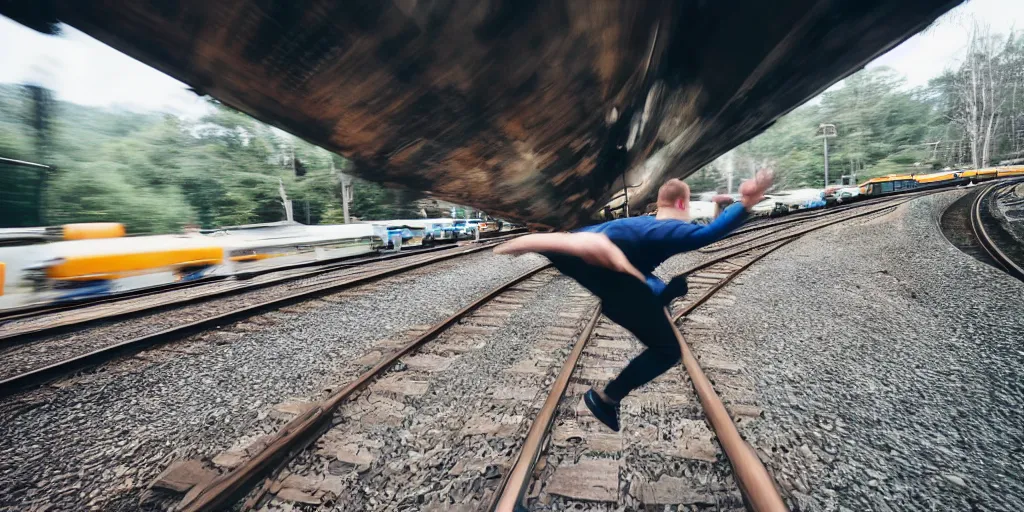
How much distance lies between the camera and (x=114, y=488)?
192 cm

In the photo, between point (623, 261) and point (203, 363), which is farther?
point (203, 363)

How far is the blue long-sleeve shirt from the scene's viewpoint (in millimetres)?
1456

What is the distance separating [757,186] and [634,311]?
0.69 m

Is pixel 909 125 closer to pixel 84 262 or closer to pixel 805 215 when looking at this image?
pixel 805 215

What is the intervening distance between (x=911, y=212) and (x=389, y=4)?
16.4 metres

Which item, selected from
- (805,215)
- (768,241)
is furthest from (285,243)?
(805,215)

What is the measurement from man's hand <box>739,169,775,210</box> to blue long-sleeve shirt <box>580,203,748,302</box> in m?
0.08

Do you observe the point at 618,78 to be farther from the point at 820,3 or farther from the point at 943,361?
the point at 943,361

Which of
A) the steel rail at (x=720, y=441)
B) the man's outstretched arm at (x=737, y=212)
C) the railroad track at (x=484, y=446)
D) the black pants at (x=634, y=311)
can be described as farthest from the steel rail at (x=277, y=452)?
the man's outstretched arm at (x=737, y=212)

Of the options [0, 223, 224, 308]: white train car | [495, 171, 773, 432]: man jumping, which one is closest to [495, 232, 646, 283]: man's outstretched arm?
[495, 171, 773, 432]: man jumping

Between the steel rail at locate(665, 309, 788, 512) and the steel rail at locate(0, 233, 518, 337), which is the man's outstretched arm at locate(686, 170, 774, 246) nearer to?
the steel rail at locate(665, 309, 788, 512)

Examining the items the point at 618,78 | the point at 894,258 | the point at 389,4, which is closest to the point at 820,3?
the point at 618,78

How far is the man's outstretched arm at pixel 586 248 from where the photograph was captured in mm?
1500

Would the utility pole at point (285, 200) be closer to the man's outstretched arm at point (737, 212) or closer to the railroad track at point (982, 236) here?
the man's outstretched arm at point (737, 212)
